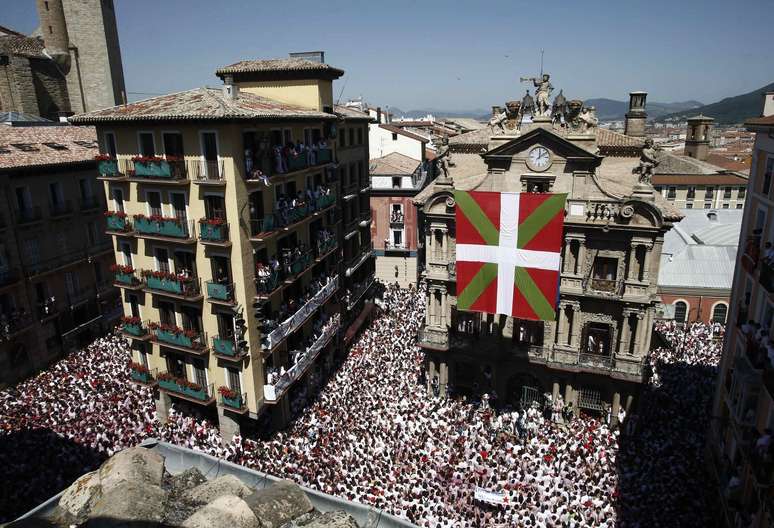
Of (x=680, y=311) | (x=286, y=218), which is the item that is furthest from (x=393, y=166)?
(x=680, y=311)

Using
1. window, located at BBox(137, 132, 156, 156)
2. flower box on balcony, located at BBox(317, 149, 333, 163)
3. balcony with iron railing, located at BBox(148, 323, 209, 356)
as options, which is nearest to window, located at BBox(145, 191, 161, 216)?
window, located at BBox(137, 132, 156, 156)

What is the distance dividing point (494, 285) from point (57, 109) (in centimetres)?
5528

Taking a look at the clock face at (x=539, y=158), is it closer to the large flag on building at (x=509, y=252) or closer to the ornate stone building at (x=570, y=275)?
the ornate stone building at (x=570, y=275)

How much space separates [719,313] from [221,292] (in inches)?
1663

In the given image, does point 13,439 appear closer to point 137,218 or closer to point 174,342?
point 174,342

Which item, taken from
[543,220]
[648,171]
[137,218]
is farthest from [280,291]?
[648,171]

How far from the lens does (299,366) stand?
31.7 meters

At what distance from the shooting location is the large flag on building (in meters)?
27.4

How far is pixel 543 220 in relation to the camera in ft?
89.7

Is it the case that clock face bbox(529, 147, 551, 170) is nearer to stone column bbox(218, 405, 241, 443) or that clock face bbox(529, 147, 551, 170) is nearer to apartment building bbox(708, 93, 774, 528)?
apartment building bbox(708, 93, 774, 528)

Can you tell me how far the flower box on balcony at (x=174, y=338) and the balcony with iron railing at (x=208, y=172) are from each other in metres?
8.68

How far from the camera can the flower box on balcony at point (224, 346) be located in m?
27.1

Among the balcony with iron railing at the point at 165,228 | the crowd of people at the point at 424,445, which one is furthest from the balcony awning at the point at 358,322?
the balcony with iron railing at the point at 165,228

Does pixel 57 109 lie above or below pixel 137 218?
above
